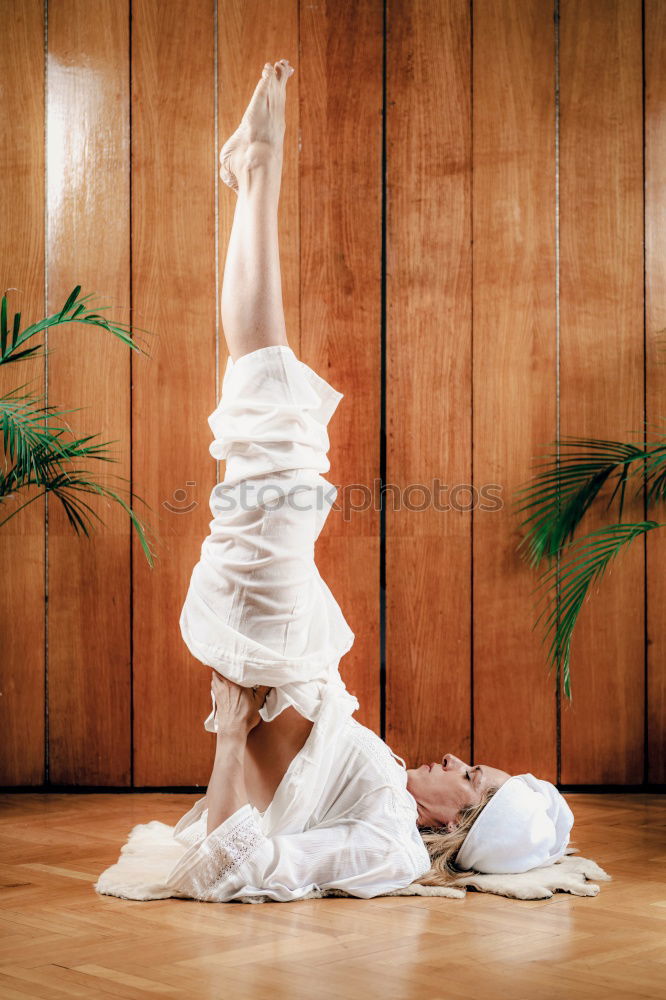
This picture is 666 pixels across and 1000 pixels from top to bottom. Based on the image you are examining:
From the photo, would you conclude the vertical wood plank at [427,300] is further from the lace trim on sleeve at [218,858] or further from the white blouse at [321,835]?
the lace trim on sleeve at [218,858]

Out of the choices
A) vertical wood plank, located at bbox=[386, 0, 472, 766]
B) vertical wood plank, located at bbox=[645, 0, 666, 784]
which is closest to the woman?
vertical wood plank, located at bbox=[386, 0, 472, 766]

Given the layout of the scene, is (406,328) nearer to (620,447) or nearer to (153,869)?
(620,447)

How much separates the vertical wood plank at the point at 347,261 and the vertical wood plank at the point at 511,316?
36 cm

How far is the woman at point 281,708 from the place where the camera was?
241cm

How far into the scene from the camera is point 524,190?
3670 mm

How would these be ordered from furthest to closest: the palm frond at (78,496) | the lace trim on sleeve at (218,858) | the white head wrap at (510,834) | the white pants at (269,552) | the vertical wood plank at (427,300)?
the vertical wood plank at (427,300) → the palm frond at (78,496) → the white pants at (269,552) → the white head wrap at (510,834) → the lace trim on sleeve at (218,858)

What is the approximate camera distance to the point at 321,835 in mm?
2449

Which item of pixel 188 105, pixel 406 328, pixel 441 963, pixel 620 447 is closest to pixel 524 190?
pixel 406 328

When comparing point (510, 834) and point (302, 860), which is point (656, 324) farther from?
point (302, 860)

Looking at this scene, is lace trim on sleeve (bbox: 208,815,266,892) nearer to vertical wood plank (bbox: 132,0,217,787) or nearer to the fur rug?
the fur rug

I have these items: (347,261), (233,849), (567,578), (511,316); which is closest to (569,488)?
(567,578)

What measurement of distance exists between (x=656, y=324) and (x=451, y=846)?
2025 mm

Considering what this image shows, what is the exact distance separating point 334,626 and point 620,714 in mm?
1325

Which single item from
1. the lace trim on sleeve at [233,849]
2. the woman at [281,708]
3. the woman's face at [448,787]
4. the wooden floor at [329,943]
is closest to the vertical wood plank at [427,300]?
the woman at [281,708]
